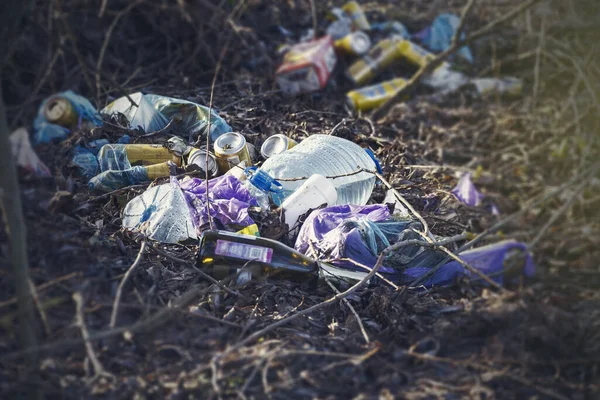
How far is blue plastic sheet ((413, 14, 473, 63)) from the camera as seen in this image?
656 centimetres

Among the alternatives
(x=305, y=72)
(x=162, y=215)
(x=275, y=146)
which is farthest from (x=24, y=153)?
(x=305, y=72)

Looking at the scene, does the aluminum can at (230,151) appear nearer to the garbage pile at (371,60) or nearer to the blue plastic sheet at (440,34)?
the garbage pile at (371,60)

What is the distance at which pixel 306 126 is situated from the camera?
448 centimetres

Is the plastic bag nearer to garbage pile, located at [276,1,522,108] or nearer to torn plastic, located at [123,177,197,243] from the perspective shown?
torn plastic, located at [123,177,197,243]

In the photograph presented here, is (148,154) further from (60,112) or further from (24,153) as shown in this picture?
(24,153)

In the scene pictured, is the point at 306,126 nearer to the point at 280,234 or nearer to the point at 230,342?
the point at 280,234

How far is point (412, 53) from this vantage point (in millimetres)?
6102

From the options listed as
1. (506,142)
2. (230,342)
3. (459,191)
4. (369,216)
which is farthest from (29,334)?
(506,142)

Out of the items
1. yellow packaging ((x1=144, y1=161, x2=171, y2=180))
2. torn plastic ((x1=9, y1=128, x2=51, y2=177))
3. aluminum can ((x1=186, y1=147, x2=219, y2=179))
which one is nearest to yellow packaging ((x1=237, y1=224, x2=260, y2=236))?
aluminum can ((x1=186, y1=147, x2=219, y2=179))

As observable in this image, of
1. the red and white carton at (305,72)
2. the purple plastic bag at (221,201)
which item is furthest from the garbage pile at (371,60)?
the purple plastic bag at (221,201)

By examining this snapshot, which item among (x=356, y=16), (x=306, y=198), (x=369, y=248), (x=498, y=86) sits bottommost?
(x=369, y=248)

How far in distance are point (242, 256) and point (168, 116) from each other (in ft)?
5.17

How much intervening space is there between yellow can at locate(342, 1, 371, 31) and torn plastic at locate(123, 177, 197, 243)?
389cm

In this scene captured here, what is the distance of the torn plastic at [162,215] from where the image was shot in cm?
313
